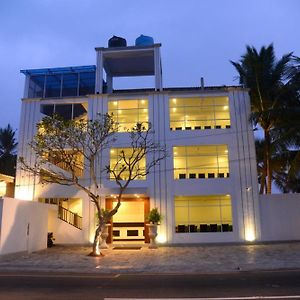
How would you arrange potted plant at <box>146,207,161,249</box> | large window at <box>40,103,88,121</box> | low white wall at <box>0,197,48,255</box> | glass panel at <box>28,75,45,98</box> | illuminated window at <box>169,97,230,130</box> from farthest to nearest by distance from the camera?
glass panel at <box>28,75,45,98</box>, large window at <box>40,103,88,121</box>, illuminated window at <box>169,97,230,130</box>, potted plant at <box>146,207,161,249</box>, low white wall at <box>0,197,48,255</box>

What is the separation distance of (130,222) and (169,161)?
205 inches

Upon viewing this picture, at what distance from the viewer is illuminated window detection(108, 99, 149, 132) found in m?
24.7

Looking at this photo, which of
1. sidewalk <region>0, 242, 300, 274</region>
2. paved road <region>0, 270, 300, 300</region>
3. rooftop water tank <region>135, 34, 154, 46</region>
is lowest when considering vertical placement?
paved road <region>0, 270, 300, 300</region>

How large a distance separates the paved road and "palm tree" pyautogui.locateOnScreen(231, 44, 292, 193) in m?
13.6

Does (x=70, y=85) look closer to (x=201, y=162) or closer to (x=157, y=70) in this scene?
(x=157, y=70)

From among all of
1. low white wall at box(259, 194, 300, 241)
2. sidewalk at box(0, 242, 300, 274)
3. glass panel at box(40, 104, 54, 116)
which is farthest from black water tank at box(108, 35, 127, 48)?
sidewalk at box(0, 242, 300, 274)

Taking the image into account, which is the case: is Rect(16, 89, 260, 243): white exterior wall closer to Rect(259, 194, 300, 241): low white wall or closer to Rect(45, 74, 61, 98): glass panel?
Rect(259, 194, 300, 241): low white wall

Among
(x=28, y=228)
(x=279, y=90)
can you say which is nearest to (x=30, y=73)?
(x=28, y=228)

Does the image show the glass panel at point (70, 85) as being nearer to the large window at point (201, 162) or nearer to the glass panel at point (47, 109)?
the glass panel at point (47, 109)

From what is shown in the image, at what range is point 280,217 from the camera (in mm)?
21828

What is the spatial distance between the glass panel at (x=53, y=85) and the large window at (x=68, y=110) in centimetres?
164

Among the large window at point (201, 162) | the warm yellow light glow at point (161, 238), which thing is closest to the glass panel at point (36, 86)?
the large window at point (201, 162)

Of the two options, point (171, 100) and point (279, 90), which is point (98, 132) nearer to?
point (171, 100)

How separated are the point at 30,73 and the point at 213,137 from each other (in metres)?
14.6
